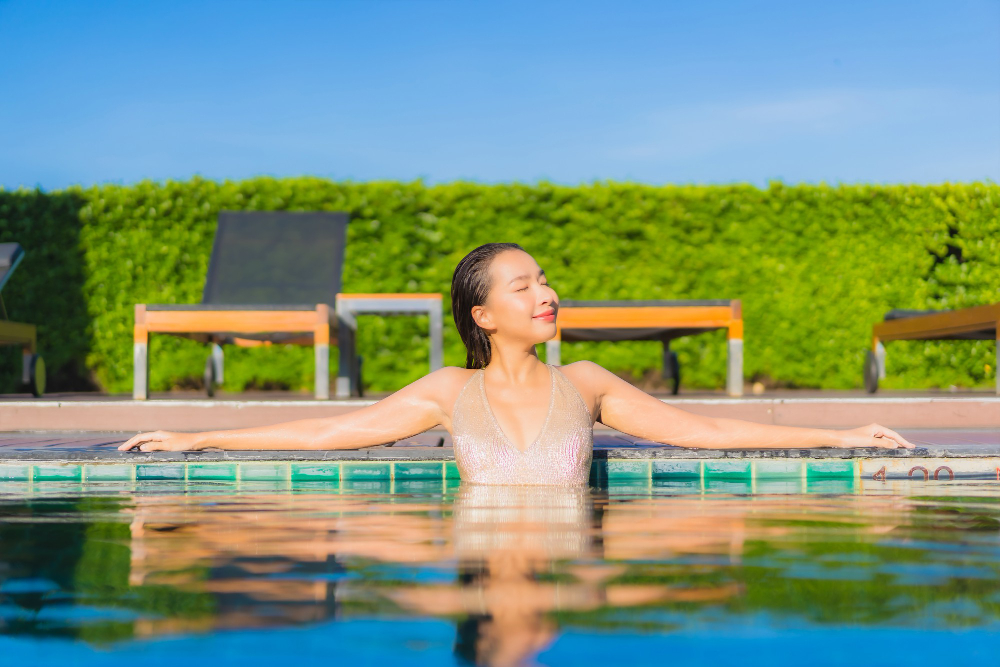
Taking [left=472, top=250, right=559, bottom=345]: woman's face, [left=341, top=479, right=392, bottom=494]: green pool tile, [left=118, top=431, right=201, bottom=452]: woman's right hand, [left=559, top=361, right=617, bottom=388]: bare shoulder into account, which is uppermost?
[left=472, top=250, right=559, bottom=345]: woman's face

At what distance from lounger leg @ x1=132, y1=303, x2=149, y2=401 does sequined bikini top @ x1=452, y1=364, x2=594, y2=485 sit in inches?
175

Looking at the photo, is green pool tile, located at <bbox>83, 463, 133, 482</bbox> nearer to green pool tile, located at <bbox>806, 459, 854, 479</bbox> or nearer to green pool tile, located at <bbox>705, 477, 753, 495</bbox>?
green pool tile, located at <bbox>705, 477, 753, 495</bbox>

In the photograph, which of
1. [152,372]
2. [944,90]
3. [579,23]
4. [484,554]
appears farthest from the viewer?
[579,23]

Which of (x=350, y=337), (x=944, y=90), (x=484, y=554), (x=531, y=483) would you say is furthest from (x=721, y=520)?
(x=944, y=90)

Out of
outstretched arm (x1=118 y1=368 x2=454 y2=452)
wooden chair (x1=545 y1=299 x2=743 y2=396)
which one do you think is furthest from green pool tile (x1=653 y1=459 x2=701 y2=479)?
wooden chair (x1=545 y1=299 x2=743 y2=396)

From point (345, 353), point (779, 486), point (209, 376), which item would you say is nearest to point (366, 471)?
point (779, 486)

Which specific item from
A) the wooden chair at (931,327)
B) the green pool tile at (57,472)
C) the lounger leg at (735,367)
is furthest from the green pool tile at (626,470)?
the wooden chair at (931,327)

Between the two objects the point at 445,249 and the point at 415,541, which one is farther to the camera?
the point at 445,249

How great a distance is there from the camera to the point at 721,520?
2.35 m

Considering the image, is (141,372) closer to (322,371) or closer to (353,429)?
(322,371)

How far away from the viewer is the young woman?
8.39ft

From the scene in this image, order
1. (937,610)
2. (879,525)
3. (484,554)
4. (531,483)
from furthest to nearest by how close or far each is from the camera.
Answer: (531,483)
(879,525)
(484,554)
(937,610)

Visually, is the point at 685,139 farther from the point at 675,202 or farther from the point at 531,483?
the point at 531,483

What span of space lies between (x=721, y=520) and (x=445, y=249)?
7.84 m
